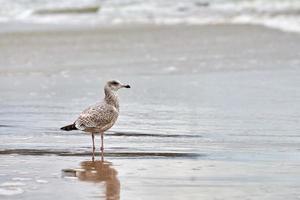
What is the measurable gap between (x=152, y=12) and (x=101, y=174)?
20.3 meters

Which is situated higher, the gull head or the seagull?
the gull head

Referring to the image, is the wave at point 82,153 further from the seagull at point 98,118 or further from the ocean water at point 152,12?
the ocean water at point 152,12

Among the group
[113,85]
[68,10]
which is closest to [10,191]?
[113,85]

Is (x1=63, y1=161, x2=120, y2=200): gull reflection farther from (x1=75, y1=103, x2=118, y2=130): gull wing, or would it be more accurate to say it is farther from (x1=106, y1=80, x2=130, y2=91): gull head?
(x1=106, y1=80, x2=130, y2=91): gull head

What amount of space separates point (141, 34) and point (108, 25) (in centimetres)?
396

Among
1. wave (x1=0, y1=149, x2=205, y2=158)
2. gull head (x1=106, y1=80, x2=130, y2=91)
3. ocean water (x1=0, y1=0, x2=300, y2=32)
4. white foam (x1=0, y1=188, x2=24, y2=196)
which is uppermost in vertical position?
gull head (x1=106, y1=80, x2=130, y2=91)

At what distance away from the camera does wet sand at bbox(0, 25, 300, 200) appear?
20.7 ft

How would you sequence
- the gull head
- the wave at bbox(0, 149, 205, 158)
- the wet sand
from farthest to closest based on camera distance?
the gull head → the wave at bbox(0, 149, 205, 158) → the wet sand

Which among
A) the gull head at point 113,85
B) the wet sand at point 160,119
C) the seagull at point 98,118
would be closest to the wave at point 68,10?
the wet sand at point 160,119

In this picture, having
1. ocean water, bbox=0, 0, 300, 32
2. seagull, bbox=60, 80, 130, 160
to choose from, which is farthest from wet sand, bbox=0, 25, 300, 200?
ocean water, bbox=0, 0, 300, 32

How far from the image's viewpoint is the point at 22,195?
591cm

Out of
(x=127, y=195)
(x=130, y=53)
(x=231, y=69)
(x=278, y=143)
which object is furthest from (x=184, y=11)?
(x=127, y=195)

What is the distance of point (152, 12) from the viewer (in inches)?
1056

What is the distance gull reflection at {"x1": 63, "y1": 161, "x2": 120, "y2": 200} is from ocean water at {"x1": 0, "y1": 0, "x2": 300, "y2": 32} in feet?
45.5
